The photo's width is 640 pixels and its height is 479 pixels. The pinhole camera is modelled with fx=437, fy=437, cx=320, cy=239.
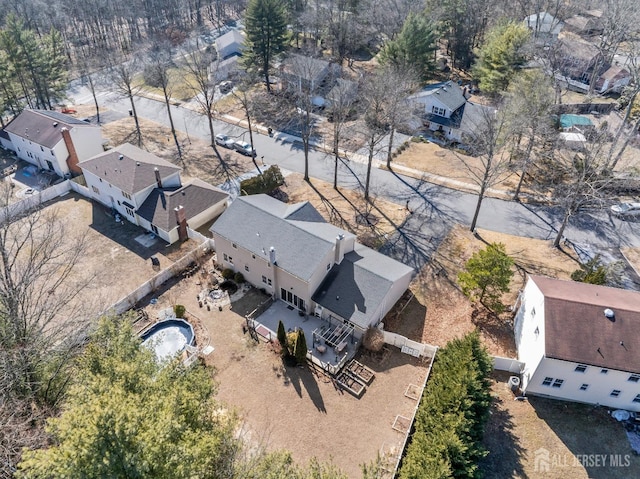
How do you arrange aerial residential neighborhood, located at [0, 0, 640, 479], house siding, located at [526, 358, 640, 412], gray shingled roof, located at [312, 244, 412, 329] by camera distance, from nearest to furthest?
aerial residential neighborhood, located at [0, 0, 640, 479]
house siding, located at [526, 358, 640, 412]
gray shingled roof, located at [312, 244, 412, 329]

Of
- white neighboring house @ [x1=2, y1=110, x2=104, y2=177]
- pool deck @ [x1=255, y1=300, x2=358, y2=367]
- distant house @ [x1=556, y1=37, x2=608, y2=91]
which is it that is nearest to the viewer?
pool deck @ [x1=255, y1=300, x2=358, y2=367]

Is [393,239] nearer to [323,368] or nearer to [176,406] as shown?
[323,368]

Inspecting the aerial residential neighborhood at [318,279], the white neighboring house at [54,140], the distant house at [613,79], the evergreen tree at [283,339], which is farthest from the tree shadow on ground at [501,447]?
the distant house at [613,79]

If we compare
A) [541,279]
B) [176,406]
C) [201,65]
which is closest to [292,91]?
[201,65]

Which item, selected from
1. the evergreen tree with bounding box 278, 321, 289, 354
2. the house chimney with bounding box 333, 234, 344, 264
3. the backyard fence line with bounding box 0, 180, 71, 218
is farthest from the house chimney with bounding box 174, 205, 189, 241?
the evergreen tree with bounding box 278, 321, 289, 354

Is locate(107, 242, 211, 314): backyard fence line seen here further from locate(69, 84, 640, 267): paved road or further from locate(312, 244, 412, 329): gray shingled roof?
locate(69, 84, 640, 267): paved road

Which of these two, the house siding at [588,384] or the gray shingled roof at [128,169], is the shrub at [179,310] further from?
the house siding at [588,384]
